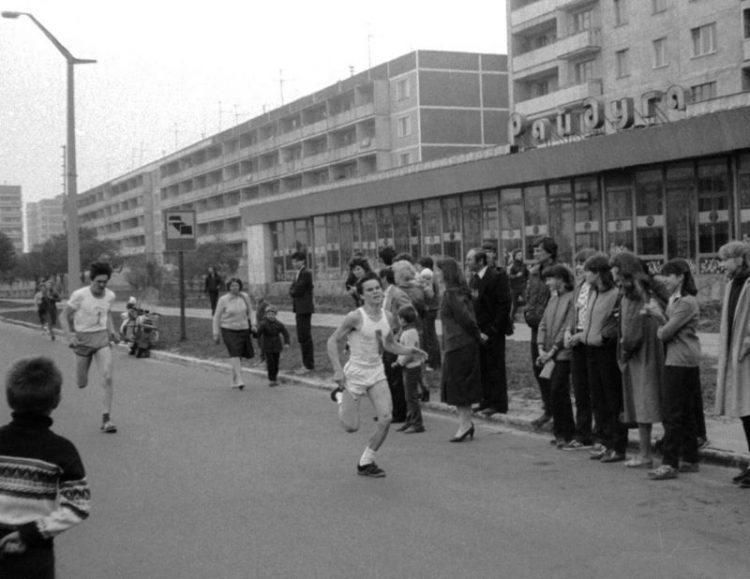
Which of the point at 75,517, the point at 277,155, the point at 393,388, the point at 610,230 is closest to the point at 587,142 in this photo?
the point at 610,230

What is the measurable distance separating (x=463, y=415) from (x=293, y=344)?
1188 cm

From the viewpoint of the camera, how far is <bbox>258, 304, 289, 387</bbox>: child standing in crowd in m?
15.2

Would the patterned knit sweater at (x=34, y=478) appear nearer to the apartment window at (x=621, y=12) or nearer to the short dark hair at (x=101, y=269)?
the short dark hair at (x=101, y=269)

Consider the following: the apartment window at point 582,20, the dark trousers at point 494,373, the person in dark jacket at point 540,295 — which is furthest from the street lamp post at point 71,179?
the apartment window at point 582,20

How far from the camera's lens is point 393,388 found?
1108 centimetres

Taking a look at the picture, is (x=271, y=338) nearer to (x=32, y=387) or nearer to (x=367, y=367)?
(x=367, y=367)

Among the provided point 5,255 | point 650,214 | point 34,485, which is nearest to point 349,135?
point 5,255

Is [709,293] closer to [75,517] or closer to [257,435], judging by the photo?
[257,435]

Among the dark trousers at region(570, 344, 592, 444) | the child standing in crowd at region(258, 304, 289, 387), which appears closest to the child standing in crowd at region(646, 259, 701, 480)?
the dark trousers at region(570, 344, 592, 444)

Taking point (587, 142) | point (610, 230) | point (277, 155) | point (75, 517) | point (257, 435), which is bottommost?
point (257, 435)

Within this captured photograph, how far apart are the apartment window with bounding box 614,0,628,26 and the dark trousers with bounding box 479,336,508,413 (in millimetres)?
39374

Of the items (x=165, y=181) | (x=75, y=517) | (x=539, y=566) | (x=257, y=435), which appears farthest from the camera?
(x=165, y=181)

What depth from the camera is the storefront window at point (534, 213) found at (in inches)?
1312

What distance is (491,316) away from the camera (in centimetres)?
1080
